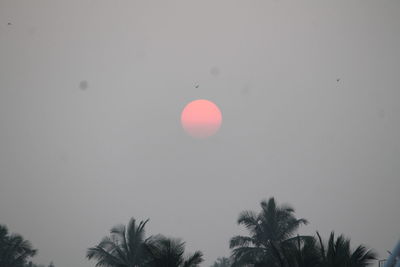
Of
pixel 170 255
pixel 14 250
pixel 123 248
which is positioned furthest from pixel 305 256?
pixel 14 250

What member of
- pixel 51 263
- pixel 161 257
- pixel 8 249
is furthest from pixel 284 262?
pixel 51 263

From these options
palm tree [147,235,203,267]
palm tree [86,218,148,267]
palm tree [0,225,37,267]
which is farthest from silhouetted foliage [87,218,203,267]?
palm tree [0,225,37,267]

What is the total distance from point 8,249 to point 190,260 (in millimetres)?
36821

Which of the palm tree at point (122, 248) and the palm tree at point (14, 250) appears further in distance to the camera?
the palm tree at point (14, 250)

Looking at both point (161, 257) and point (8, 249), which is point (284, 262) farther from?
point (8, 249)

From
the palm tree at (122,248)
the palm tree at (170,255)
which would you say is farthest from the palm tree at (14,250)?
the palm tree at (170,255)

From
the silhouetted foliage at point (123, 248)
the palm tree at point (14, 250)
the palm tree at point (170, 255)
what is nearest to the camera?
the palm tree at point (170, 255)

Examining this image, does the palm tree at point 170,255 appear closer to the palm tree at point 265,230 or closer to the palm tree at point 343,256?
the palm tree at point 343,256

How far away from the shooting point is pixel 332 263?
1895 cm

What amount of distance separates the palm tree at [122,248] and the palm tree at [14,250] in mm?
21549

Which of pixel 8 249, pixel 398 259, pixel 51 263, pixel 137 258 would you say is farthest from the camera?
pixel 51 263

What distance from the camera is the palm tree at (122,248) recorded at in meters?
29.9

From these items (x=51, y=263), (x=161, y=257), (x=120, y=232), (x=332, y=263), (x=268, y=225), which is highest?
(x=51, y=263)

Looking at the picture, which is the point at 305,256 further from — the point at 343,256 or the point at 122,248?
the point at 122,248
